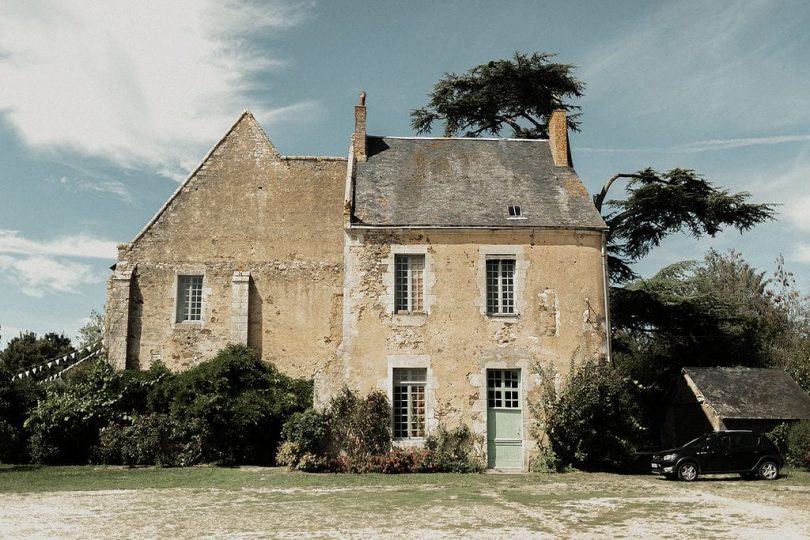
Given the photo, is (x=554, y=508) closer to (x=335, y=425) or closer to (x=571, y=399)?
(x=571, y=399)

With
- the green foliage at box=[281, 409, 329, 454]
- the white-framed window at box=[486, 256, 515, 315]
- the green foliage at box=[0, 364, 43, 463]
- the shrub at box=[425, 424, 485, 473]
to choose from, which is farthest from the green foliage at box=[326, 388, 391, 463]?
the green foliage at box=[0, 364, 43, 463]

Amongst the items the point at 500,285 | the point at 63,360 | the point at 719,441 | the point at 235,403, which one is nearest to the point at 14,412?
the point at 235,403

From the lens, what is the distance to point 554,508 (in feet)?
35.9

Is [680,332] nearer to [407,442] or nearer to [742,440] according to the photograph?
[742,440]

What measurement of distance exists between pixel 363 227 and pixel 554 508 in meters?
8.75

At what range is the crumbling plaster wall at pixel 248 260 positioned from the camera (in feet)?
68.9

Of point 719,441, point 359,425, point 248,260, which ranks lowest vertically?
point 719,441

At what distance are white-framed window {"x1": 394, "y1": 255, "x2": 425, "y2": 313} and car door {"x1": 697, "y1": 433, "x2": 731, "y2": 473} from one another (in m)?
6.94

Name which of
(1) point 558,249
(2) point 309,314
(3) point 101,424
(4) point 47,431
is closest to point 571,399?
(1) point 558,249

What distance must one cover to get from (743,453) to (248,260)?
14104mm

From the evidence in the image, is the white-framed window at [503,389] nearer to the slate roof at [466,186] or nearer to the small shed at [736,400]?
the slate roof at [466,186]

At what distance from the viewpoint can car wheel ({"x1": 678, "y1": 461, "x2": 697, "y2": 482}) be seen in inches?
602

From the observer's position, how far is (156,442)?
17.6 m

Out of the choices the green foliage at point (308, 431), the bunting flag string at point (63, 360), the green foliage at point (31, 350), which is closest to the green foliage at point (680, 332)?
the green foliage at point (308, 431)
